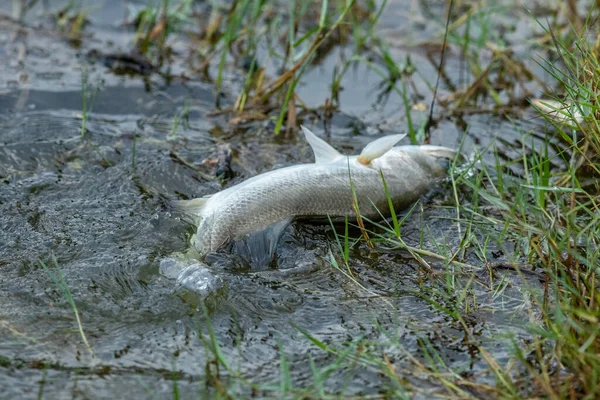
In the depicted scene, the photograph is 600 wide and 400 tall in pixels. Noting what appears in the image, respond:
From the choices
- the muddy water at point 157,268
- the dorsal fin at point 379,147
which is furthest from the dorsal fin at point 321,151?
the muddy water at point 157,268

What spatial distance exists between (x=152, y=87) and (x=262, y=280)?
284 cm

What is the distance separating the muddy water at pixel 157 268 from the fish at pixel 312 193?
4.9 inches

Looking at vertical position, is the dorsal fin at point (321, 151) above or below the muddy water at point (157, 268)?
above

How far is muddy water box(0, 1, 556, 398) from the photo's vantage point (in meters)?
2.73

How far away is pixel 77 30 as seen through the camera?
662 cm

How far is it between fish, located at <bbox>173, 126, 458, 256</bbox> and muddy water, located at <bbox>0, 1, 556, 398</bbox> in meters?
0.13

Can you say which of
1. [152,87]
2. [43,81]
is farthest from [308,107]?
[43,81]

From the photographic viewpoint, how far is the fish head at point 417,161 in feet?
13.8

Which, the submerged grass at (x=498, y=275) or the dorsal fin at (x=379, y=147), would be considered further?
the dorsal fin at (x=379, y=147)

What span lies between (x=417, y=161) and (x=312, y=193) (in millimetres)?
875

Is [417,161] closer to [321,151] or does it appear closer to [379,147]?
[379,147]

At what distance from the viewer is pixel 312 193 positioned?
3.81 meters

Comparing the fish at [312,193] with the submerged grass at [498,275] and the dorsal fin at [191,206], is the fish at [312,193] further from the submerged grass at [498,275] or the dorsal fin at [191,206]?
the submerged grass at [498,275]

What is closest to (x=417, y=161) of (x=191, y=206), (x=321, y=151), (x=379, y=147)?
(x=379, y=147)
